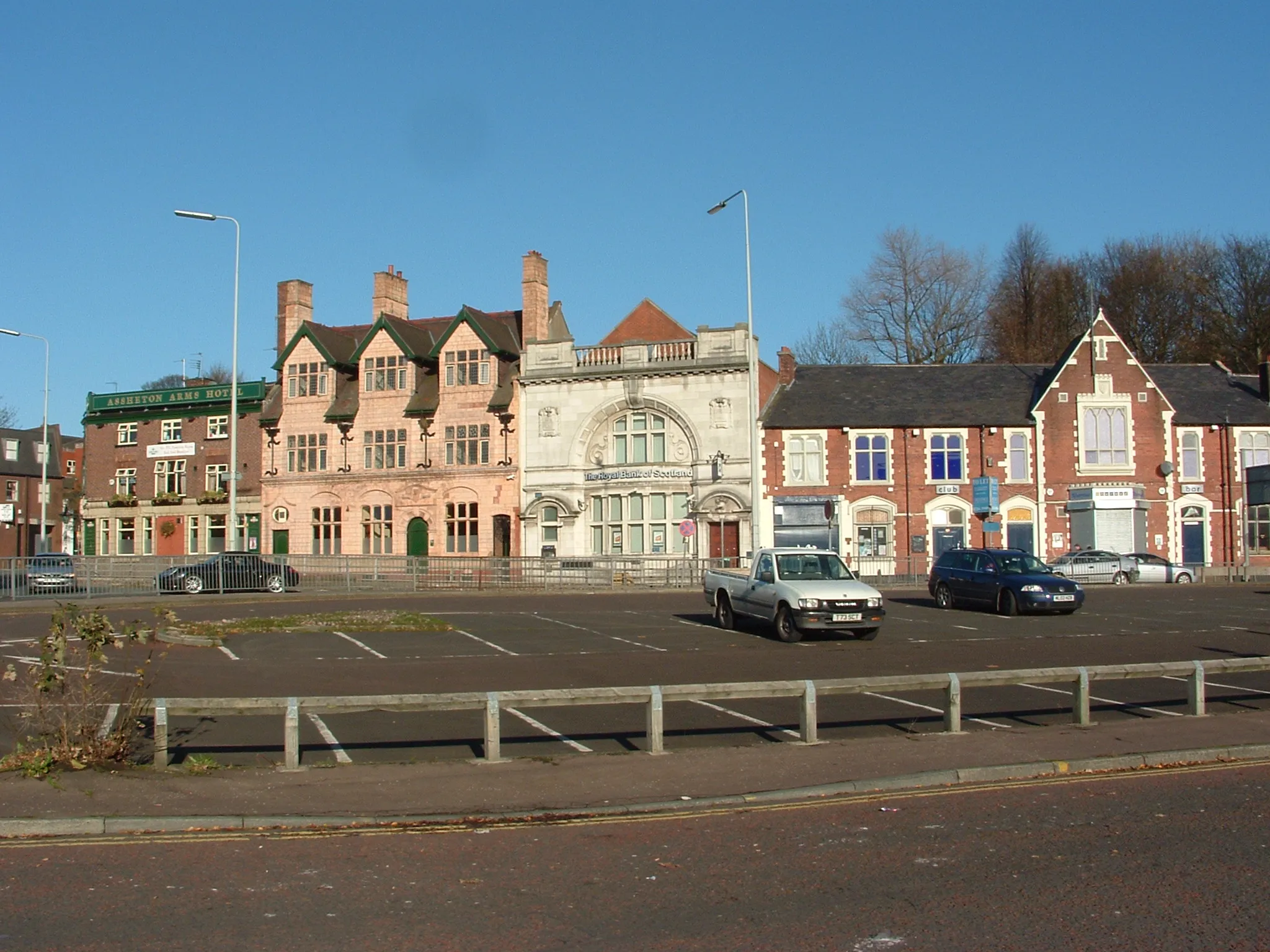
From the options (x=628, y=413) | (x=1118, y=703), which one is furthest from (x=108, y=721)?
(x=628, y=413)

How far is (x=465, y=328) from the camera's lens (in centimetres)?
5397

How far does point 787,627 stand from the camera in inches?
891

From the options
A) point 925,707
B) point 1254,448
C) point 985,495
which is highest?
point 1254,448

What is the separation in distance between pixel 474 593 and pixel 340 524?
56.3 feet

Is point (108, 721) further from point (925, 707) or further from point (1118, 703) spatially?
point (1118, 703)

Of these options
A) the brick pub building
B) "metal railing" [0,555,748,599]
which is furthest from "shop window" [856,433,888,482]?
the brick pub building

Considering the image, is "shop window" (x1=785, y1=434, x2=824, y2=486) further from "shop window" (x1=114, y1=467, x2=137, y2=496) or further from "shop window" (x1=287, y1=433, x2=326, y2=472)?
"shop window" (x1=114, y1=467, x2=137, y2=496)

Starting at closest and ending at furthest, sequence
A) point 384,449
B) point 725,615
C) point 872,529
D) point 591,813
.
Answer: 1. point 591,813
2. point 725,615
3. point 872,529
4. point 384,449

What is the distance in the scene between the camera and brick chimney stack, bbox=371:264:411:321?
2288 inches

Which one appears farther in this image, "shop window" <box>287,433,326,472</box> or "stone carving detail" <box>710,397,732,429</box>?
"shop window" <box>287,433,326,472</box>

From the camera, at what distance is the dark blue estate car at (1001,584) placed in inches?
1094

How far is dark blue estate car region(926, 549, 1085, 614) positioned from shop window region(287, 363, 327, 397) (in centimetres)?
3419

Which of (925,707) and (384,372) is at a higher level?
(384,372)

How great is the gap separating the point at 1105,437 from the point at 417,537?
3013cm
